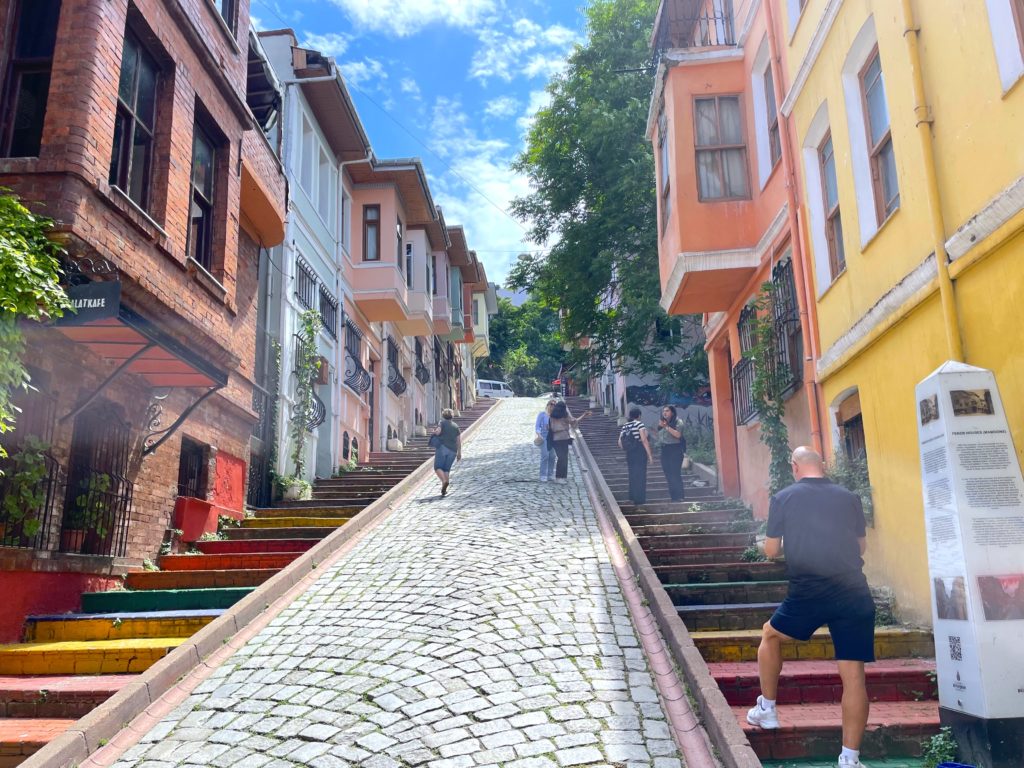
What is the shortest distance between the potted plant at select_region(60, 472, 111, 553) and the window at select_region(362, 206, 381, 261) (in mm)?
12576

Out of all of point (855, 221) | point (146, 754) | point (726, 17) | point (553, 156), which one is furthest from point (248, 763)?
point (553, 156)

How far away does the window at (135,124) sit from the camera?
894 centimetres

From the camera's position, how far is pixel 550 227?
878 inches

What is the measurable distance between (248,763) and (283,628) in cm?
264

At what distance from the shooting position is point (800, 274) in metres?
9.98

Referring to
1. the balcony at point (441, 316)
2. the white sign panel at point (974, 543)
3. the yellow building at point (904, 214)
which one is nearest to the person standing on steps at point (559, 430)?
the yellow building at point (904, 214)

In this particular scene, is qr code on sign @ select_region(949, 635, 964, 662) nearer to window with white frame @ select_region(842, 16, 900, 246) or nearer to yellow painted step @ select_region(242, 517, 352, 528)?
window with white frame @ select_region(842, 16, 900, 246)

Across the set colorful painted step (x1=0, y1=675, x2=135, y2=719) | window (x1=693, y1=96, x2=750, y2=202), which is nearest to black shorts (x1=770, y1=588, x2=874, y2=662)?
colorful painted step (x1=0, y1=675, x2=135, y2=719)

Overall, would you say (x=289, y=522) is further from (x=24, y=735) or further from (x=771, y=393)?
(x=771, y=393)

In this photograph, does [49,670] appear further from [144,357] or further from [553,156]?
[553,156]

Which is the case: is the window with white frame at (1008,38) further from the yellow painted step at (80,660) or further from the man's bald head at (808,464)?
the yellow painted step at (80,660)

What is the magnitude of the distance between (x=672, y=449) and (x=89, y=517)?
828cm

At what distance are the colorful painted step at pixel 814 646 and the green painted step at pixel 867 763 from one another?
1.28 m

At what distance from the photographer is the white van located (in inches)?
2099
